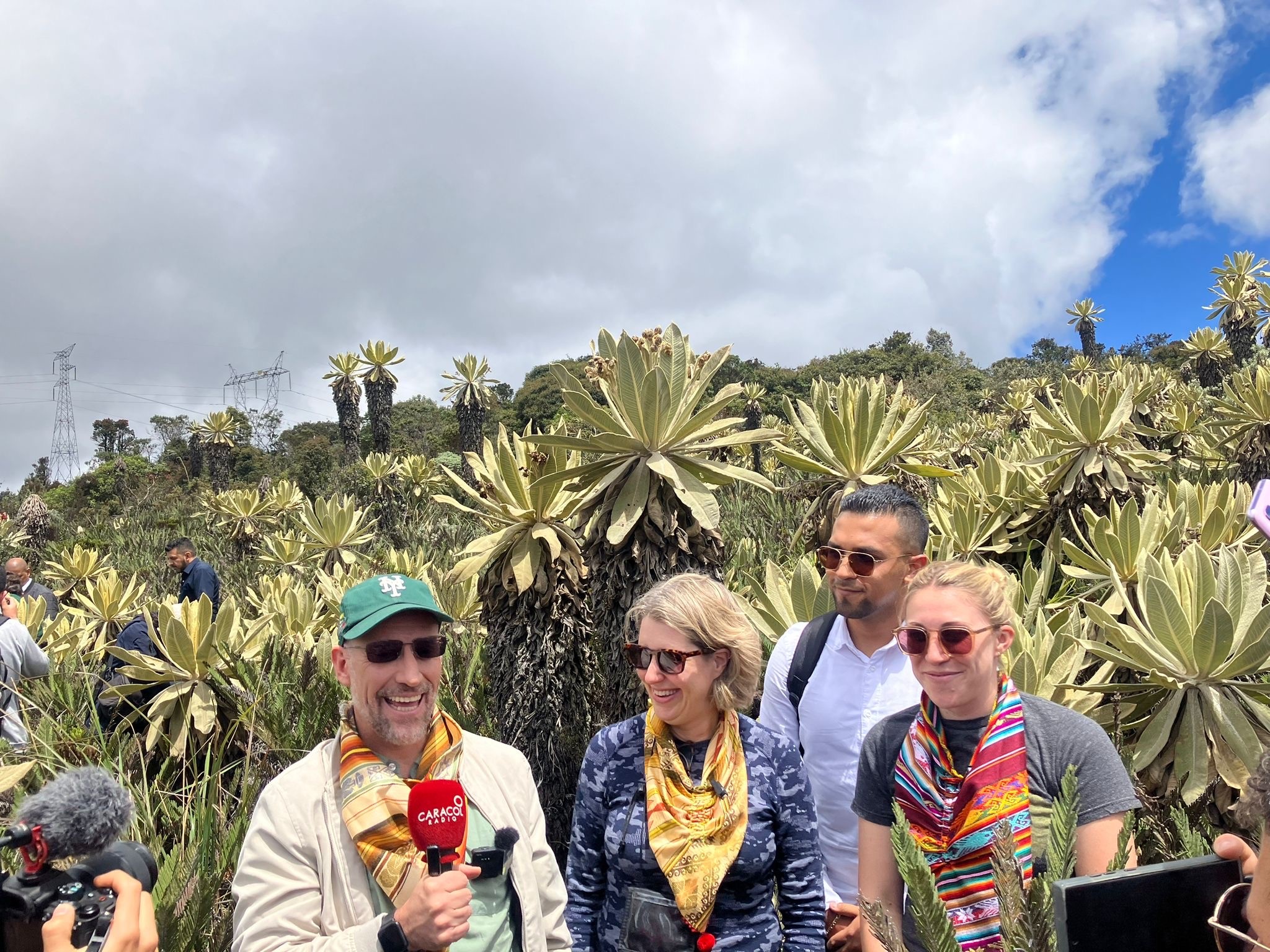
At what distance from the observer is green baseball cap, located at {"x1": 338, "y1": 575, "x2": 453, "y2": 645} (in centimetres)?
185

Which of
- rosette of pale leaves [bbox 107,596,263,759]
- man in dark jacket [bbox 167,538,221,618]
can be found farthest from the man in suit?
rosette of pale leaves [bbox 107,596,263,759]

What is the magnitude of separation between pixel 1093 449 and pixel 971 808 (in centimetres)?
458

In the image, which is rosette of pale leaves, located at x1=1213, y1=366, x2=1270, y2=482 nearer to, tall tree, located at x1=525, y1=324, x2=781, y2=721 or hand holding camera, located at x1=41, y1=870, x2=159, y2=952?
tall tree, located at x1=525, y1=324, x2=781, y2=721

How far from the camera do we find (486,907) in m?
1.78

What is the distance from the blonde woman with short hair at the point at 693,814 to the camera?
1.94 meters

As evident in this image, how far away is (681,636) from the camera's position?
2.05m

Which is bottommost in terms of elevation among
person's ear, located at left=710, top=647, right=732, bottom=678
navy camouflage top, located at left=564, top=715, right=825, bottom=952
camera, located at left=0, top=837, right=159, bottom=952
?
navy camouflage top, located at left=564, top=715, right=825, bottom=952

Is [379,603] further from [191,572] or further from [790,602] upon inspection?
[191,572]

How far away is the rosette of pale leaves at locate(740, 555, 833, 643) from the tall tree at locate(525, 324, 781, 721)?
419mm

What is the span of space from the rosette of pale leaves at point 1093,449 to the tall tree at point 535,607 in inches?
139

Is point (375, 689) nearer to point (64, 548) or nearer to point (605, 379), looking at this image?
point (605, 379)

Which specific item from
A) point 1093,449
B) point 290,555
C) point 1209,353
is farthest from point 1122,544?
point 1209,353

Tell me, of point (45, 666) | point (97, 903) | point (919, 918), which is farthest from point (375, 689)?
point (45, 666)

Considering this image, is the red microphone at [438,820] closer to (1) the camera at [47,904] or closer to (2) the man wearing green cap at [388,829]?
(2) the man wearing green cap at [388,829]
